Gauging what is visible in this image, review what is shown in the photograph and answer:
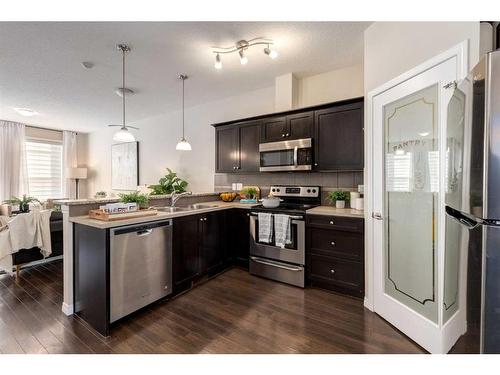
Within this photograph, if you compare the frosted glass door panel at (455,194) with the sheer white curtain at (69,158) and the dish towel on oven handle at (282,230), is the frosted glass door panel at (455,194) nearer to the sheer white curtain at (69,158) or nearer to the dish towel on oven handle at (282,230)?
the dish towel on oven handle at (282,230)

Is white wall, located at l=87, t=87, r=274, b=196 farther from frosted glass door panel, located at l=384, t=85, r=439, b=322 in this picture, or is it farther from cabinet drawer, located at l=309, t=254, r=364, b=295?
cabinet drawer, located at l=309, t=254, r=364, b=295

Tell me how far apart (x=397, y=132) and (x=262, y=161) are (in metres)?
1.79

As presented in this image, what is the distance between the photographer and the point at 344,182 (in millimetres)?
3045

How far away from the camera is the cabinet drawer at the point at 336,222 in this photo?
237 cm

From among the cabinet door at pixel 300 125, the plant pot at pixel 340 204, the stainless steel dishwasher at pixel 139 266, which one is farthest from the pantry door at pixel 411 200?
the stainless steel dishwasher at pixel 139 266

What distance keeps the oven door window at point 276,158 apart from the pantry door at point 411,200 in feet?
3.84

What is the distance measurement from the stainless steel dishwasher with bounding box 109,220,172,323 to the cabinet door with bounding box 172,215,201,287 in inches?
3.0

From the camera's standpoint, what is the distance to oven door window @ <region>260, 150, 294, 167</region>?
10.3ft

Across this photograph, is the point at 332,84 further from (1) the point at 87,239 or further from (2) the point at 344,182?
(1) the point at 87,239

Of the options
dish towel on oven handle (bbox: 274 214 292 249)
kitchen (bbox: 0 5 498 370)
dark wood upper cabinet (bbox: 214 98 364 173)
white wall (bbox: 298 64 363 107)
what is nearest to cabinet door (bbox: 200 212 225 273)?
kitchen (bbox: 0 5 498 370)

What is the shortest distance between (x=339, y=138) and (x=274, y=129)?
0.92 metres

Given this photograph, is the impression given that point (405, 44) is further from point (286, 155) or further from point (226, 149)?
point (226, 149)

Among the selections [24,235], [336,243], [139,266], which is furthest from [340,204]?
[24,235]
